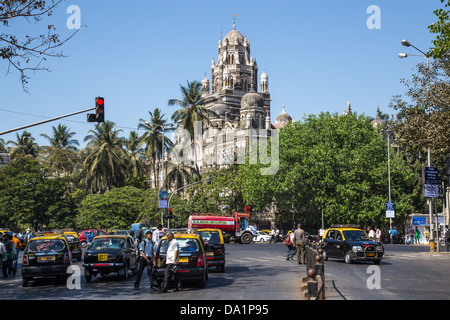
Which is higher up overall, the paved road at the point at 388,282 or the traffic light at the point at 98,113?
the traffic light at the point at 98,113

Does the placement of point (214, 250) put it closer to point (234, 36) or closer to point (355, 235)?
point (355, 235)

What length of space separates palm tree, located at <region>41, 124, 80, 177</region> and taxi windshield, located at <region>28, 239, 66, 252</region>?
191 ft

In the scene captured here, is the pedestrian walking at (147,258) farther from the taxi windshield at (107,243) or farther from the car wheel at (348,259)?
the car wheel at (348,259)

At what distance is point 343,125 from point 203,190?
1920 cm

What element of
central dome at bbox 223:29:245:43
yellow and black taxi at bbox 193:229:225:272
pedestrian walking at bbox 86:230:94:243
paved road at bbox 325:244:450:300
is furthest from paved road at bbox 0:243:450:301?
central dome at bbox 223:29:245:43

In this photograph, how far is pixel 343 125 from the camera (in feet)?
188

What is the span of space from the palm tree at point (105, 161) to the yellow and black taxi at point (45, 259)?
47265 mm

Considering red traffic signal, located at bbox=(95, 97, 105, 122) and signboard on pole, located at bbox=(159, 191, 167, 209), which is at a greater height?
red traffic signal, located at bbox=(95, 97, 105, 122)

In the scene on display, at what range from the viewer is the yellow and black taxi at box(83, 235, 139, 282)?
18.6 m

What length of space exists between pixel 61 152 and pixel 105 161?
15.3 m

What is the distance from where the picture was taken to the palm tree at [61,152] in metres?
77.6

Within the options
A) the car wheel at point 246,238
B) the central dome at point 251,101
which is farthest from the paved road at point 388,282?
the central dome at point 251,101

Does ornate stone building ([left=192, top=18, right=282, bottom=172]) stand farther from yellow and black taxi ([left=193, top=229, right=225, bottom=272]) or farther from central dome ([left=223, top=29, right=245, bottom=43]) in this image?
yellow and black taxi ([left=193, top=229, right=225, bottom=272])
